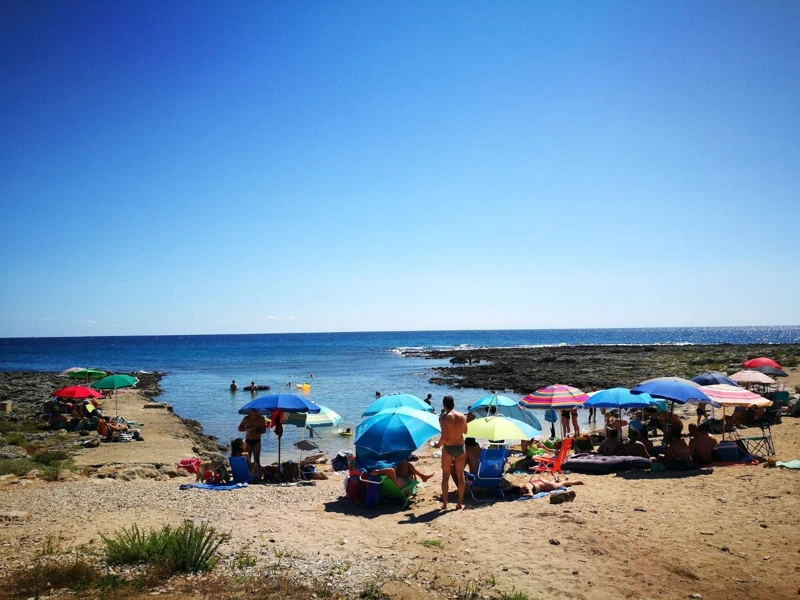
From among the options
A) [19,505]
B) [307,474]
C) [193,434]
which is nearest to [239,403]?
[193,434]

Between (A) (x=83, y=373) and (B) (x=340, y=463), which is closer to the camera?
(B) (x=340, y=463)

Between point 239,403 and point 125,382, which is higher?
point 125,382

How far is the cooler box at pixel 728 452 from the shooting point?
10.9 meters

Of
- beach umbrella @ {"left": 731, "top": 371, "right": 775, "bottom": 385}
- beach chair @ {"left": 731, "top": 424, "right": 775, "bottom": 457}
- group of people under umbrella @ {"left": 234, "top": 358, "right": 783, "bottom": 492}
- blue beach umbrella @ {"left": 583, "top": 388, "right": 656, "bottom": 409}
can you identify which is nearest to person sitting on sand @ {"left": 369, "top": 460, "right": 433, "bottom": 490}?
group of people under umbrella @ {"left": 234, "top": 358, "right": 783, "bottom": 492}

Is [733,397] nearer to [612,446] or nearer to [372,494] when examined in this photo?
[612,446]

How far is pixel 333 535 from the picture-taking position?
7.37m

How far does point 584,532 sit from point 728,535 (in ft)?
6.11

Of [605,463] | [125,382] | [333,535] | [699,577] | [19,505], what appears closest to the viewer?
[699,577]

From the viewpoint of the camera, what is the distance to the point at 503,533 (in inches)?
284

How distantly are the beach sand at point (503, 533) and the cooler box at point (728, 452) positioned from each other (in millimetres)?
688

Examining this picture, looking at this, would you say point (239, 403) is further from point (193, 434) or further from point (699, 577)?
point (699, 577)

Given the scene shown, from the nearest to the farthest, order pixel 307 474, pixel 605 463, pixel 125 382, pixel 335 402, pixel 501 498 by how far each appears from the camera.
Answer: pixel 501 498 < pixel 605 463 < pixel 307 474 < pixel 125 382 < pixel 335 402

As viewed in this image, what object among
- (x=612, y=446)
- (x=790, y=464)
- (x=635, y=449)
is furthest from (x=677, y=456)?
(x=790, y=464)

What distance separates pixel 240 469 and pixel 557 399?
7716mm
